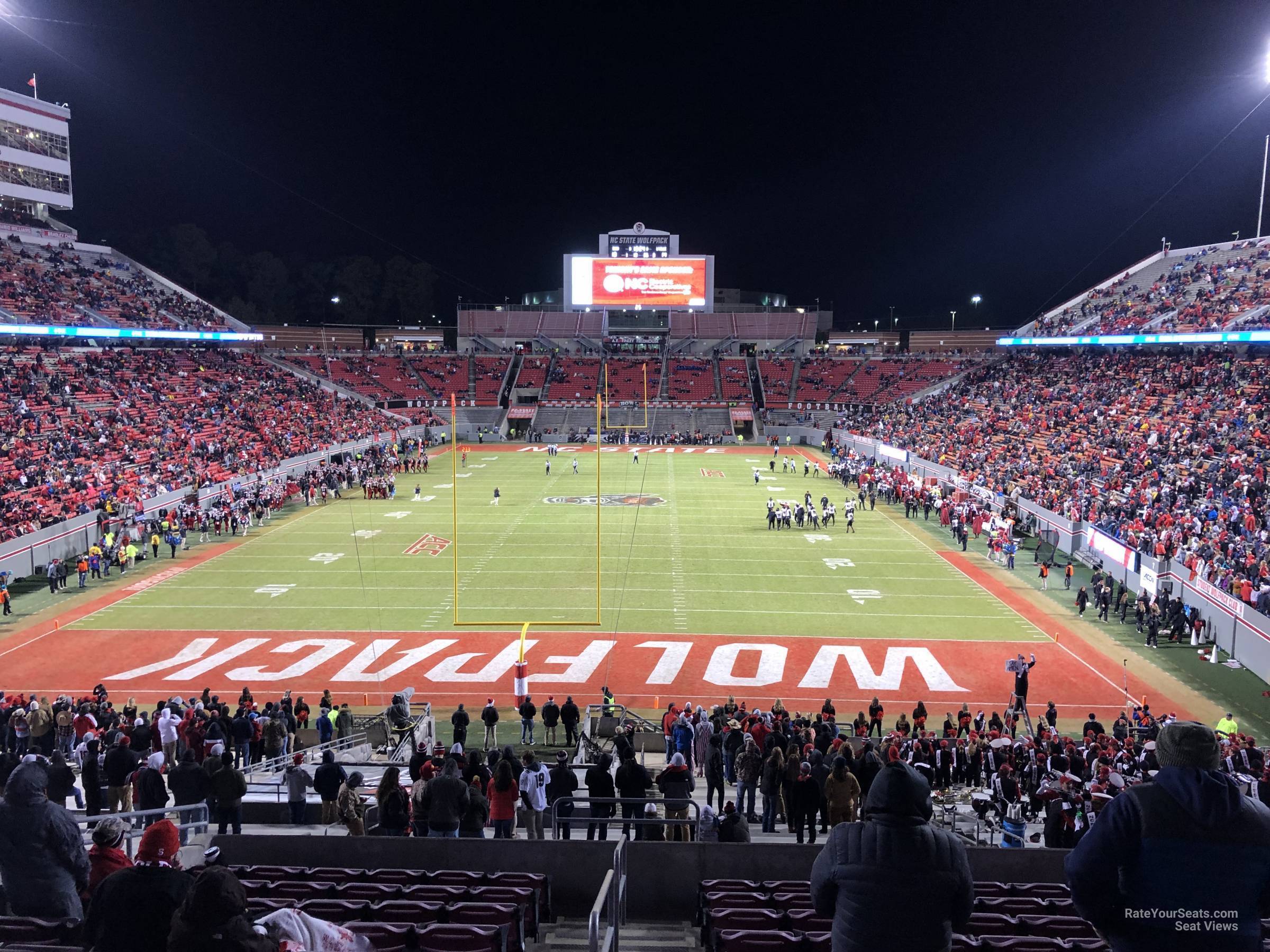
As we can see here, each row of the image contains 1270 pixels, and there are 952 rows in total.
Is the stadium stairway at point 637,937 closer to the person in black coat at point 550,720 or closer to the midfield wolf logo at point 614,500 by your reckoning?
the person in black coat at point 550,720

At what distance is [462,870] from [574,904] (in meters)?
0.89

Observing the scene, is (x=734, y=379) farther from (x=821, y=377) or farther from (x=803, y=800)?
(x=803, y=800)

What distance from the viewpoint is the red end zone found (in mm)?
16266

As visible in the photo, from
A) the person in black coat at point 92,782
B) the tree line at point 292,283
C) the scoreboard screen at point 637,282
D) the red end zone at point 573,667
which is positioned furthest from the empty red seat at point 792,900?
the tree line at point 292,283

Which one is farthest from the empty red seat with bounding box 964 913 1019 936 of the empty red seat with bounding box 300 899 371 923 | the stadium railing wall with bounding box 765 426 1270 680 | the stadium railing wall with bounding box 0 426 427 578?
the stadium railing wall with bounding box 0 426 427 578

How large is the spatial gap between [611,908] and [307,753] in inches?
326

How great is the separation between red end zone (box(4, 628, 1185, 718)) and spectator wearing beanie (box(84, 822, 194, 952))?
1270 cm

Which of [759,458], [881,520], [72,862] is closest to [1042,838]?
[72,862]

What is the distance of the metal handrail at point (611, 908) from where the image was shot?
4680mm

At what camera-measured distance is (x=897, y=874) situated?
2.85 metres

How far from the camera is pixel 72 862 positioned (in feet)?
15.1

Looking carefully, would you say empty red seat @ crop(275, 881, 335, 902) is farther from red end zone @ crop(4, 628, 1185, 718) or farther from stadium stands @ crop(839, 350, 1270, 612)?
stadium stands @ crop(839, 350, 1270, 612)

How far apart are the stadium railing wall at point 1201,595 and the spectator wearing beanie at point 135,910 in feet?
62.1

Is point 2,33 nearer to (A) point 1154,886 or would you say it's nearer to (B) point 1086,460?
(B) point 1086,460
